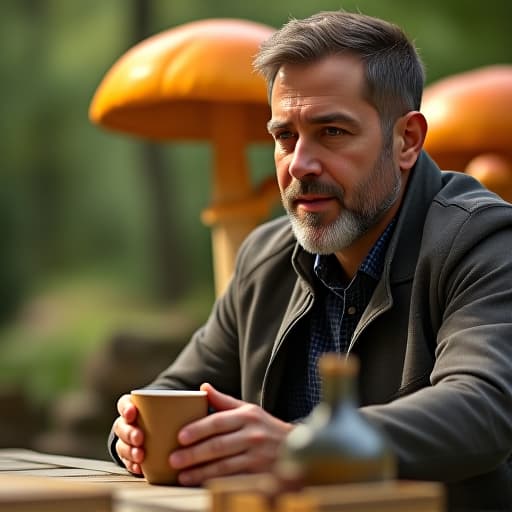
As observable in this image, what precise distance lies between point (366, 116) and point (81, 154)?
961cm

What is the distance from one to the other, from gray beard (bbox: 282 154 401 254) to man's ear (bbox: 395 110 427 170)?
8 centimetres

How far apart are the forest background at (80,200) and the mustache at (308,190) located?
8837 mm

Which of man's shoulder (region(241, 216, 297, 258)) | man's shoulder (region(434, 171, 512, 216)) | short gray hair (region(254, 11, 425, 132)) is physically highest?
short gray hair (region(254, 11, 425, 132))

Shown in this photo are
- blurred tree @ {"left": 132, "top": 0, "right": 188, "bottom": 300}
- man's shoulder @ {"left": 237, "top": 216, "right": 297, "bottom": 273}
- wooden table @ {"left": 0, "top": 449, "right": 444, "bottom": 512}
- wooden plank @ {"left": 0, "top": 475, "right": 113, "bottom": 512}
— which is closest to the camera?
wooden table @ {"left": 0, "top": 449, "right": 444, "bottom": 512}

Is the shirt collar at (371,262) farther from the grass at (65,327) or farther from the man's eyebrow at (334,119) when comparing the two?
the grass at (65,327)

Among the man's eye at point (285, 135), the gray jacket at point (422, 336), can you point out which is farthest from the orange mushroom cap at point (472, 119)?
the man's eye at point (285, 135)

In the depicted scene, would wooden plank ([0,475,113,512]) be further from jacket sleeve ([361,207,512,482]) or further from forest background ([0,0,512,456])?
forest background ([0,0,512,456])

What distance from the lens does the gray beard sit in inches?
82.1

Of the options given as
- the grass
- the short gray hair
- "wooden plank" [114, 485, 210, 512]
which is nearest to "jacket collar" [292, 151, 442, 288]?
the short gray hair

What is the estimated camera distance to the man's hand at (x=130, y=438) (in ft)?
5.29

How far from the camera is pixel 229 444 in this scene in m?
1.48

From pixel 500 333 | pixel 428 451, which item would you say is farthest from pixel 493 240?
pixel 428 451

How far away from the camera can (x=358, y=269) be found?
6.94 ft

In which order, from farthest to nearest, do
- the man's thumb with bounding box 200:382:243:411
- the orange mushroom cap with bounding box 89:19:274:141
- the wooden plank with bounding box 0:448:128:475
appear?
the orange mushroom cap with bounding box 89:19:274:141, the wooden plank with bounding box 0:448:128:475, the man's thumb with bounding box 200:382:243:411
